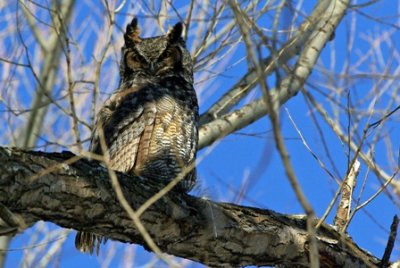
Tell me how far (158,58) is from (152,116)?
81 cm

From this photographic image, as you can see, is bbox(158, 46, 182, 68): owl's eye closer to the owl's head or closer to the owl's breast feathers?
the owl's head

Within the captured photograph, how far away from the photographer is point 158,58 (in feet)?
16.1

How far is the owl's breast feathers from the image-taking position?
3.98 metres

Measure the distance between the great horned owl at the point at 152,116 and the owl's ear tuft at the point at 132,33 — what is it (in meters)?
0.02

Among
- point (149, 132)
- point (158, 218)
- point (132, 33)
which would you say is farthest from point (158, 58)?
point (158, 218)

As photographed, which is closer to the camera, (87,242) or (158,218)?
(158,218)

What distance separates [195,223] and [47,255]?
392cm

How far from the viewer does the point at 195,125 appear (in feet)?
14.5

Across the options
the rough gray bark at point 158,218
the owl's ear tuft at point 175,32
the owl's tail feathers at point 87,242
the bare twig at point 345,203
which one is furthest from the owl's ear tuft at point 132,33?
the rough gray bark at point 158,218

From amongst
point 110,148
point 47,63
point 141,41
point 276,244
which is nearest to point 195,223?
point 276,244

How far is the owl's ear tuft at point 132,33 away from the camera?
16.6 ft

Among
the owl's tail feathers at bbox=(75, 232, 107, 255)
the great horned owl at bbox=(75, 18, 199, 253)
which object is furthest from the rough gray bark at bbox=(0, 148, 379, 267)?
the owl's tail feathers at bbox=(75, 232, 107, 255)

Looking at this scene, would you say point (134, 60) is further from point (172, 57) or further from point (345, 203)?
point (345, 203)

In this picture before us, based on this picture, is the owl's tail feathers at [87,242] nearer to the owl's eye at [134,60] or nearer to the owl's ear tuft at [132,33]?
the owl's eye at [134,60]
